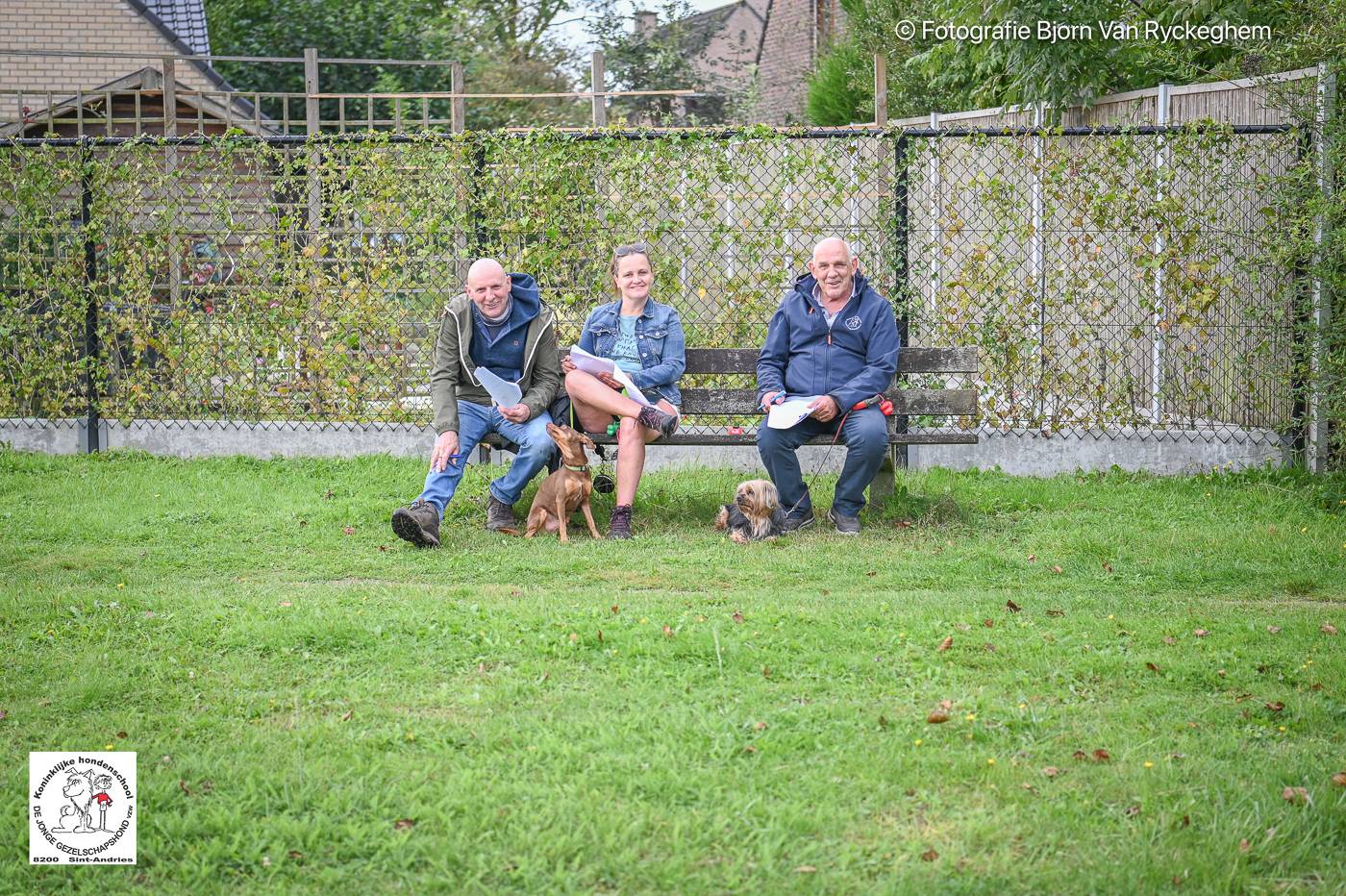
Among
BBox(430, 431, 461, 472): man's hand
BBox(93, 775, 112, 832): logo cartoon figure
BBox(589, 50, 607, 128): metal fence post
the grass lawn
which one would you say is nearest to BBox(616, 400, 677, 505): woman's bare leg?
the grass lawn

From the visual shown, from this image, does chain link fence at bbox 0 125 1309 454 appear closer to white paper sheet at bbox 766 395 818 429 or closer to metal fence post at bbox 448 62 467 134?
metal fence post at bbox 448 62 467 134

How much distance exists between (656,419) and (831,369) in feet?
3.18

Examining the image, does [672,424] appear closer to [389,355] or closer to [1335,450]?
[389,355]

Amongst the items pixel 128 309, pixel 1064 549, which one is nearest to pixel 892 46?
pixel 128 309

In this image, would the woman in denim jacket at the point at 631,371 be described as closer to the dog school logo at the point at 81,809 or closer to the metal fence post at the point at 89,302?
the dog school logo at the point at 81,809

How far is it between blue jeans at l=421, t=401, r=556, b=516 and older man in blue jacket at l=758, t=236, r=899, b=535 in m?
1.13

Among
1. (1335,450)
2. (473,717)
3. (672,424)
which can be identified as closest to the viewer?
(473,717)

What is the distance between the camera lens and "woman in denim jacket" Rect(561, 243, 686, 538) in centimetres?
702

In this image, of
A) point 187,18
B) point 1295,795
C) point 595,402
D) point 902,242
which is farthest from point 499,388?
point 187,18

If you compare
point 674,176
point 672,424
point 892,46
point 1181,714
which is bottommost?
point 1181,714

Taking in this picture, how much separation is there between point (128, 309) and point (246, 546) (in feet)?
11.0

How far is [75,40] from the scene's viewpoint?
781 inches

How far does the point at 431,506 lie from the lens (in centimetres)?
669

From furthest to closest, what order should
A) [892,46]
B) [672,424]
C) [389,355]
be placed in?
[892,46] < [389,355] < [672,424]
